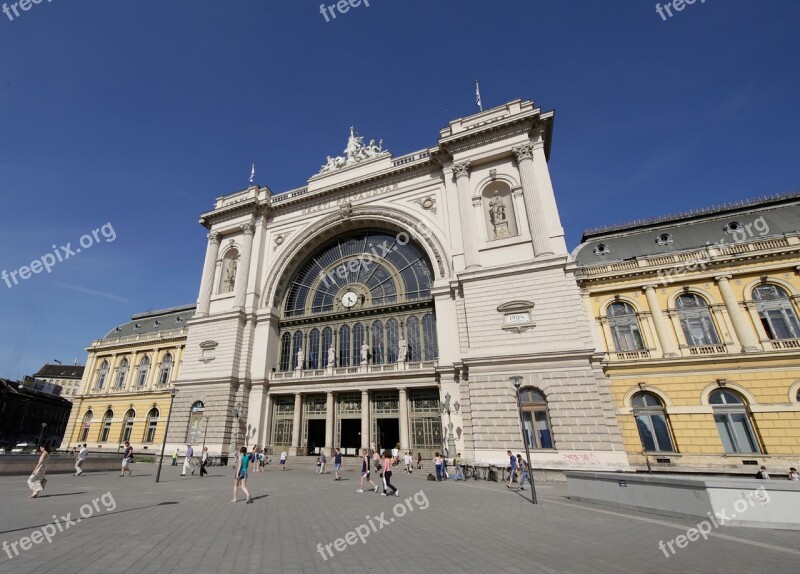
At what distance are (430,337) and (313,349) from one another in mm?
11205

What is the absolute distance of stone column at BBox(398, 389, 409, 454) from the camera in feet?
86.8

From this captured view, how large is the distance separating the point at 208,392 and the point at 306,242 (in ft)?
52.5

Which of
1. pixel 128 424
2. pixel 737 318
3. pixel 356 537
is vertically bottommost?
pixel 356 537

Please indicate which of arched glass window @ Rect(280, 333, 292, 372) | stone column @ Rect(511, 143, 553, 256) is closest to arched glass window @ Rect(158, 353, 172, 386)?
arched glass window @ Rect(280, 333, 292, 372)

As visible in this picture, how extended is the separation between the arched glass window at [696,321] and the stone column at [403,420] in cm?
1934

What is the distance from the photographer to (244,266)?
35656mm

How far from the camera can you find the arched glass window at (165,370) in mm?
41438

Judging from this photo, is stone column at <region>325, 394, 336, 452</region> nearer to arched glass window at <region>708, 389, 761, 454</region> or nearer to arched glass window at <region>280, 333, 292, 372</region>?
arched glass window at <region>280, 333, 292, 372</region>

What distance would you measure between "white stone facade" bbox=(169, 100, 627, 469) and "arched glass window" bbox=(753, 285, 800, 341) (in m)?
10.1

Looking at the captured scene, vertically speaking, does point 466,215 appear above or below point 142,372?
above

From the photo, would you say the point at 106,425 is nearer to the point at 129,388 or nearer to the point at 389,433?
the point at 129,388

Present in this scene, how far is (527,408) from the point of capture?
70.5 ft

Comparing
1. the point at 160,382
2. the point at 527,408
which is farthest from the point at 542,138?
the point at 160,382

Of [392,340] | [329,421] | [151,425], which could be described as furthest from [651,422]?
[151,425]
